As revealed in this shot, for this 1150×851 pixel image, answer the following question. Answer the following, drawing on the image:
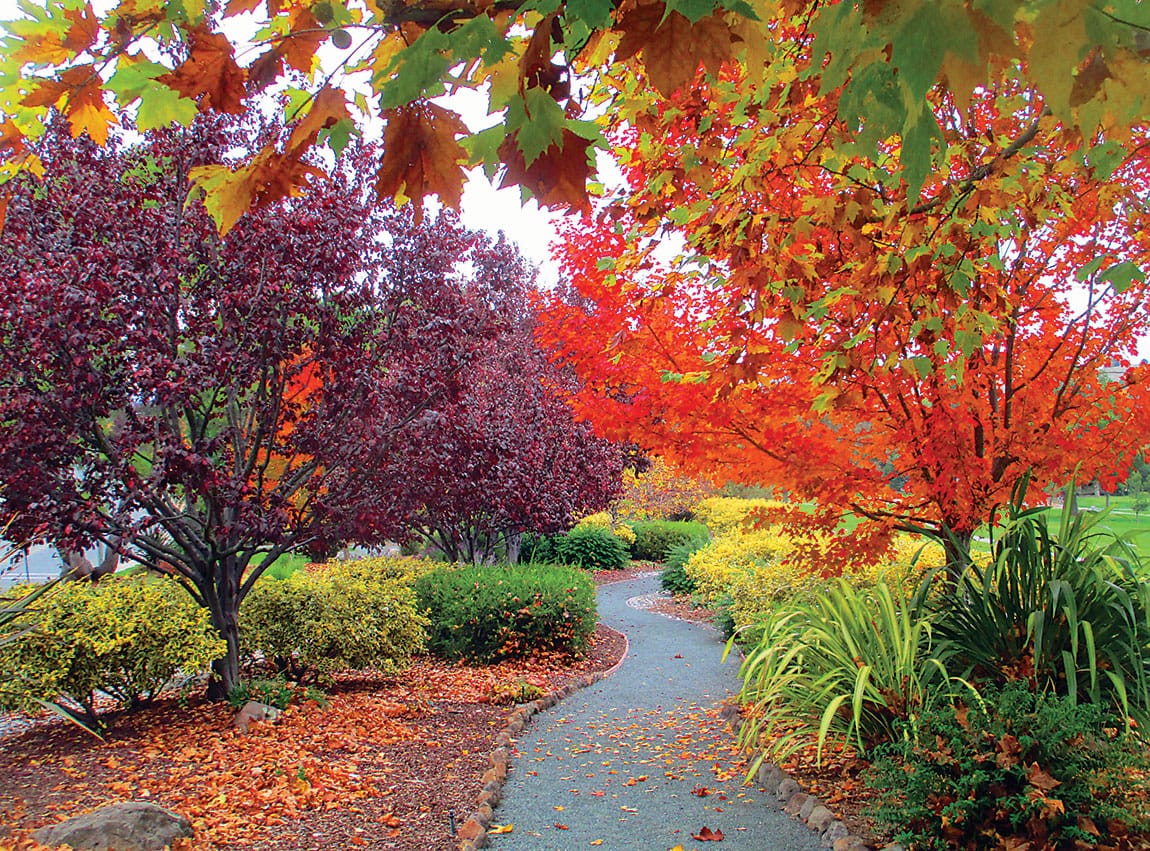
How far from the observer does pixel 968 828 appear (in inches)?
121

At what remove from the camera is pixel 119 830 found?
344 cm

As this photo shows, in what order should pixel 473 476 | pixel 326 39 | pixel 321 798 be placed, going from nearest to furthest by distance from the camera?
pixel 326 39 → pixel 321 798 → pixel 473 476

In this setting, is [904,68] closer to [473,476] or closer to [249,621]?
[249,621]

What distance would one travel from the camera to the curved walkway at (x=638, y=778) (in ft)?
12.8

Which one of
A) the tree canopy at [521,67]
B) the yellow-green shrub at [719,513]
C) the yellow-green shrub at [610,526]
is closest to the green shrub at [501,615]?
the tree canopy at [521,67]

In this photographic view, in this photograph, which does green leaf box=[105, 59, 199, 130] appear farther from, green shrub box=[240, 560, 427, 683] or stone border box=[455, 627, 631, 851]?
green shrub box=[240, 560, 427, 683]

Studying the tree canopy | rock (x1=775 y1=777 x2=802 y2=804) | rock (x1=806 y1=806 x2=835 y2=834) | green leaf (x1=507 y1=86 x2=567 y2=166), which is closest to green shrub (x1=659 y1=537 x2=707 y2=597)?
rock (x1=775 y1=777 x2=802 y2=804)

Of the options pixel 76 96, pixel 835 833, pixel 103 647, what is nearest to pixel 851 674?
pixel 835 833

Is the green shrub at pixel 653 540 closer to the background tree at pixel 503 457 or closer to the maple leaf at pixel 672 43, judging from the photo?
the background tree at pixel 503 457

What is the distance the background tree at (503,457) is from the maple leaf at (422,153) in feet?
14.8

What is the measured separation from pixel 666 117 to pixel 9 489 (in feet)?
14.8

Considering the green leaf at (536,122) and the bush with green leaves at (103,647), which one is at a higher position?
the green leaf at (536,122)

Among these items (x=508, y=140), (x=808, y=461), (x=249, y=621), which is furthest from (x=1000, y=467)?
(x=249, y=621)

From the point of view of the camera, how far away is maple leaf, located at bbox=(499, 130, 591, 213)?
168 centimetres
